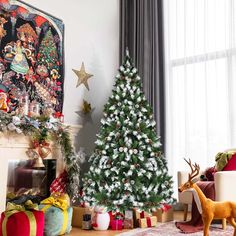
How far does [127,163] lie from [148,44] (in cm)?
222

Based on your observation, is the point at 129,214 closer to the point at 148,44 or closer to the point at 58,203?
the point at 58,203

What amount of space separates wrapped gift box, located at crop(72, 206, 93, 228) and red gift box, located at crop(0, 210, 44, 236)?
35.4 inches

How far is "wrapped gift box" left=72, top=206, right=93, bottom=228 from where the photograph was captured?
361 centimetres

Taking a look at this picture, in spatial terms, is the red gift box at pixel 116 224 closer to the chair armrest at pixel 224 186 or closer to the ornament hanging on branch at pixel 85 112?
the chair armrest at pixel 224 186

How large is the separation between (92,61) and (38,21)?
3.58 feet

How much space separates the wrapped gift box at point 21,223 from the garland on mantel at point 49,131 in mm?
916

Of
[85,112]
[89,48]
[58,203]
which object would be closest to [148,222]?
[58,203]

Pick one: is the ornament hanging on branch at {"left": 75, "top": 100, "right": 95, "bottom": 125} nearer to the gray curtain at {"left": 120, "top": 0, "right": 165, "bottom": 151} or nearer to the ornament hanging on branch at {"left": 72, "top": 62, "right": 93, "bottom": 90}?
the ornament hanging on branch at {"left": 72, "top": 62, "right": 93, "bottom": 90}

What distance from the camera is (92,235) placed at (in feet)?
10.3

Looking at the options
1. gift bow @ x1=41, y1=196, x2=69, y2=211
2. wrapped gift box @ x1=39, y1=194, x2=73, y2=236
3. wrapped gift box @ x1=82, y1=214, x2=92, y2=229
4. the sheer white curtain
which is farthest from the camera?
the sheer white curtain

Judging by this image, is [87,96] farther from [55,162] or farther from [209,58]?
[209,58]

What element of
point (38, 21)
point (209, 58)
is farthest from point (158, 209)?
point (38, 21)

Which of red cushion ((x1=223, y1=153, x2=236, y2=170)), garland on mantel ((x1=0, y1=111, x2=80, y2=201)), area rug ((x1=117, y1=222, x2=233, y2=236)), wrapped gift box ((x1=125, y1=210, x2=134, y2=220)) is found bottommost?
area rug ((x1=117, y1=222, x2=233, y2=236))

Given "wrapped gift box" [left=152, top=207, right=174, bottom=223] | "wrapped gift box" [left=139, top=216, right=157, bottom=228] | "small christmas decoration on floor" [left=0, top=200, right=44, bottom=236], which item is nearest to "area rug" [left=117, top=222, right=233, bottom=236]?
"wrapped gift box" [left=139, top=216, right=157, bottom=228]
